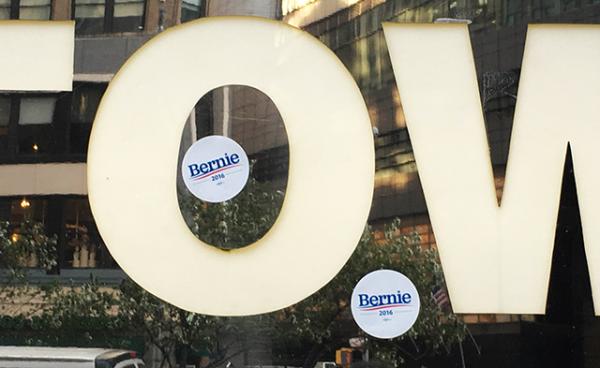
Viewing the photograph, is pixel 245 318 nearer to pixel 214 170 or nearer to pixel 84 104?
pixel 214 170

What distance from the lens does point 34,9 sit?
10891mm

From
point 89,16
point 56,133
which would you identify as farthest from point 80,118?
point 89,16

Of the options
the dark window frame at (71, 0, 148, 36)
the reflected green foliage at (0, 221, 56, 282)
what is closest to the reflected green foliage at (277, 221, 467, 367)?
the reflected green foliage at (0, 221, 56, 282)

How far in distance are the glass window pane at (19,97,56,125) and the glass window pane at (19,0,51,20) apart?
3.47ft

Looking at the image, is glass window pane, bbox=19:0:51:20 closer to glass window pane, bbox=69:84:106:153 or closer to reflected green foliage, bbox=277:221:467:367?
glass window pane, bbox=69:84:106:153

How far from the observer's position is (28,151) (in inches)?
435

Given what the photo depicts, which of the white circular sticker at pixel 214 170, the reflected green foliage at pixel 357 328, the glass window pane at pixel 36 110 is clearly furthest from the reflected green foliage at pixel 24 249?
the reflected green foliage at pixel 357 328

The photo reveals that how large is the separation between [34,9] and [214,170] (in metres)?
3.98

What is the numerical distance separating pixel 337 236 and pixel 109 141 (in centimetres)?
243

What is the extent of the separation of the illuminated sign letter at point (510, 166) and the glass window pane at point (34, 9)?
4.75 meters

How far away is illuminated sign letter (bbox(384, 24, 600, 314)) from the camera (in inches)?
341

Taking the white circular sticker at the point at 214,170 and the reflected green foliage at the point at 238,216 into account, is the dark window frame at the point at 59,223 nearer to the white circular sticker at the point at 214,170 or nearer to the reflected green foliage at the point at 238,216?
the reflected green foliage at the point at 238,216

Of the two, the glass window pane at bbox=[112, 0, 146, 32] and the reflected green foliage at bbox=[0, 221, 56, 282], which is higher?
the glass window pane at bbox=[112, 0, 146, 32]

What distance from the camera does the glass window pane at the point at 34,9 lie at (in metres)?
10.8
